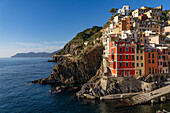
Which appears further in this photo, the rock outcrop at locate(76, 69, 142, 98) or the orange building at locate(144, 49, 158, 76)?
the orange building at locate(144, 49, 158, 76)

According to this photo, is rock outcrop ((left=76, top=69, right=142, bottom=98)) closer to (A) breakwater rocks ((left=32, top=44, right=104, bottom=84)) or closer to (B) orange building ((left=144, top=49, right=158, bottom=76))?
(B) orange building ((left=144, top=49, right=158, bottom=76))

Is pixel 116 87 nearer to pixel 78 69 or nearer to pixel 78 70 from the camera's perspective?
pixel 78 70

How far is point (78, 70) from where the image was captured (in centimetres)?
6812

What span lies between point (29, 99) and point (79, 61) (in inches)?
1336

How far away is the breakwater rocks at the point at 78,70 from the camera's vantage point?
66.4 metres


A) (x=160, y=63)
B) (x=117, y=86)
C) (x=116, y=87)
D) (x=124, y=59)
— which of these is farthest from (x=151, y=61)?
(x=116, y=87)

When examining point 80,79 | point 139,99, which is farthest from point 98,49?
point 139,99

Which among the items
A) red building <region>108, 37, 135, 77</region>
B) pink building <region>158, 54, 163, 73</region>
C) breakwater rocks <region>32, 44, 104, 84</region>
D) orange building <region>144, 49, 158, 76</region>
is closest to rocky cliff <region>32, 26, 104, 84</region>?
breakwater rocks <region>32, 44, 104, 84</region>

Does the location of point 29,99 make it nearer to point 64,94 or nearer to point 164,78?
point 64,94

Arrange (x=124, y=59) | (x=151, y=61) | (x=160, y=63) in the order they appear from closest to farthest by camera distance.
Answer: (x=124, y=59), (x=151, y=61), (x=160, y=63)

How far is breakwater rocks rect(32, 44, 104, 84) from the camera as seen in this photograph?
66375mm

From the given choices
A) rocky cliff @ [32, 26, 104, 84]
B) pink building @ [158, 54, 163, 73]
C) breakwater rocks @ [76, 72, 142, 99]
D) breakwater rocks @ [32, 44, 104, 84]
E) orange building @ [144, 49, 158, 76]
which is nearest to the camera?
breakwater rocks @ [76, 72, 142, 99]

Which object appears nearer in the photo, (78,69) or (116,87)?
(116,87)

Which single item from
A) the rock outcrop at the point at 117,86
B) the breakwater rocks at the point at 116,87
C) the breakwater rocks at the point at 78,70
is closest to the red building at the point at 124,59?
the rock outcrop at the point at 117,86
